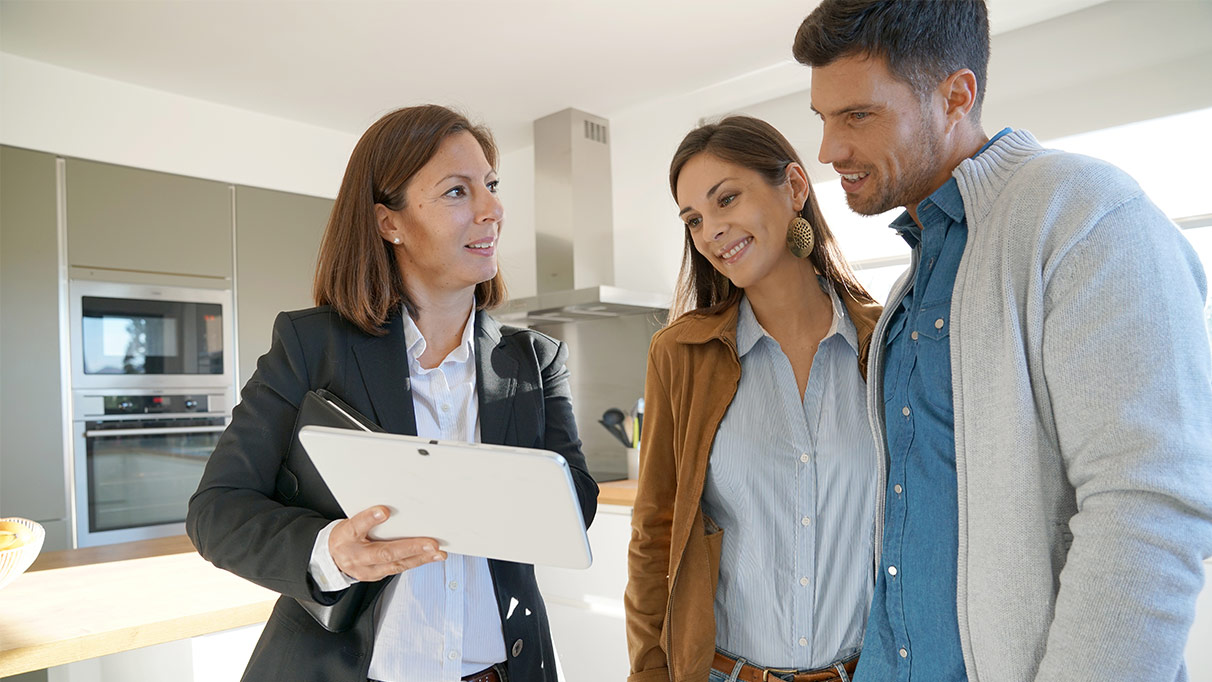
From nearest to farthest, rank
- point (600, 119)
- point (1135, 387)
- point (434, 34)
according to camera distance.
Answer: point (1135, 387), point (434, 34), point (600, 119)

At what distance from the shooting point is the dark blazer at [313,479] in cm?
103

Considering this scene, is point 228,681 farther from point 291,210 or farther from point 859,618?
point 291,210

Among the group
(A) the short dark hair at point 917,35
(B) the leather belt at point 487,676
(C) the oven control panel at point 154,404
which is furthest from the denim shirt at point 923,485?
(C) the oven control panel at point 154,404

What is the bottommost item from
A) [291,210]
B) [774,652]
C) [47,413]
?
[774,652]

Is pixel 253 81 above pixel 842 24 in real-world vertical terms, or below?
above

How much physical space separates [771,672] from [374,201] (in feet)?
2.94

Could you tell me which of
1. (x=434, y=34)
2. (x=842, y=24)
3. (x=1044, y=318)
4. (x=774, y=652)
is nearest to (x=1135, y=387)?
(x=1044, y=318)

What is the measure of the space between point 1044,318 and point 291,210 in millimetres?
3885

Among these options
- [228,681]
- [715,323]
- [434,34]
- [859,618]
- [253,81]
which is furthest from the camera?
[253,81]

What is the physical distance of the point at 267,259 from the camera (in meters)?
4.03

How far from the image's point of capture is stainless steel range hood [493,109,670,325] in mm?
3928

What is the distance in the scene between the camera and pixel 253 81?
11.9 feet

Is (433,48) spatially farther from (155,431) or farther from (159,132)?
(155,431)

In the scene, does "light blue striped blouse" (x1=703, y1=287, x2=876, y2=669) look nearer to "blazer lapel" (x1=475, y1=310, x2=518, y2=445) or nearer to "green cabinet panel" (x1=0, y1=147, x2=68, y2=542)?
"blazer lapel" (x1=475, y1=310, x2=518, y2=445)
